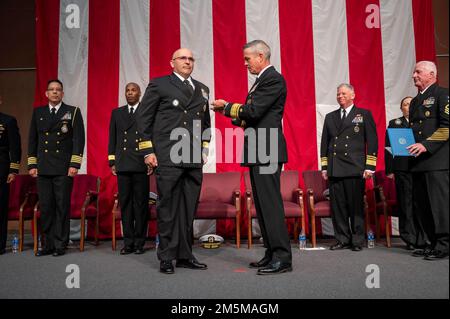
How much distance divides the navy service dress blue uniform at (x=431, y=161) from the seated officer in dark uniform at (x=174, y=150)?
5.90 feet

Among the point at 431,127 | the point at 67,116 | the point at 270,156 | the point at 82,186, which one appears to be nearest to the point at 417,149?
the point at 431,127

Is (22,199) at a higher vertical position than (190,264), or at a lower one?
higher

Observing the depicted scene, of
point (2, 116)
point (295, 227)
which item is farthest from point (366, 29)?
point (2, 116)

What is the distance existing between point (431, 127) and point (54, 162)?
3417mm

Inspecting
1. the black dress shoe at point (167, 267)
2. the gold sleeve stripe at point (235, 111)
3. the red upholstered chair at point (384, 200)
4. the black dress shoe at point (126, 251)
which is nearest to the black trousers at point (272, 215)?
the gold sleeve stripe at point (235, 111)

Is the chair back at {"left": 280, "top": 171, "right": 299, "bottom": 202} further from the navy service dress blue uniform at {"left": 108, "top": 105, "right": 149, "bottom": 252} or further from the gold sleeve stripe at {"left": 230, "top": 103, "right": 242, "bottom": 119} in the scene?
the gold sleeve stripe at {"left": 230, "top": 103, "right": 242, "bottom": 119}

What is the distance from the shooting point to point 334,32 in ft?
18.1

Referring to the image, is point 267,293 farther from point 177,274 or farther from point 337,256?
point 337,256

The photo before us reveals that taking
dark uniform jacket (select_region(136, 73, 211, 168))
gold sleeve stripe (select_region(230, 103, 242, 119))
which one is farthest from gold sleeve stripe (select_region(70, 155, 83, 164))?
gold sleeve stripe (select_region(230, 103, 242, 119))

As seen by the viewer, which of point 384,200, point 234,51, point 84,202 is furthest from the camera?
point 234,51

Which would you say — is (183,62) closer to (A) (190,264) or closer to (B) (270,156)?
(B) (270,156)

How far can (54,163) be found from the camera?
3.97 metres

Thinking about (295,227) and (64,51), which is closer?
(295,227)

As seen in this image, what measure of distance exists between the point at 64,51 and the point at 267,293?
15.3ft
